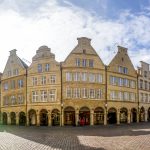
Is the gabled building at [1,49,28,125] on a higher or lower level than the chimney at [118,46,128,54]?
lower

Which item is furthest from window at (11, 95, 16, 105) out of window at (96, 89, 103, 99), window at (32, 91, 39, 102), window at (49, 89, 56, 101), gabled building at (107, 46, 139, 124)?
gabled building at (107, 46, 139, 124)

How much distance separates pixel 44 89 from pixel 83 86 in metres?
6.60

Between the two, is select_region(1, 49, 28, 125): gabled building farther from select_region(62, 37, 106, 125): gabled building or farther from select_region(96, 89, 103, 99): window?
select_region(96, 89, 103, 99): window

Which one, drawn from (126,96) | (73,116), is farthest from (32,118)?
(126,96)

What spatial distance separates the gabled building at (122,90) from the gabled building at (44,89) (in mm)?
9313

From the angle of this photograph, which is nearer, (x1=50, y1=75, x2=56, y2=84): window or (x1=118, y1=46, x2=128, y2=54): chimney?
(x1=50, y1=75, x2=56, y2=84): window

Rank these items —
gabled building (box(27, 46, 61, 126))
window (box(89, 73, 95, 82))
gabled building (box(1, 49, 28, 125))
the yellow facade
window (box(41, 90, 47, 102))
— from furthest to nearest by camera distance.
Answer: gabled building (box(1, 49, 28, 125)), window (box(89, 73, 95, 82)), window (box(41, 90, 47, 102)), gabled building (box(27, 46, 61, 126)), the yellow facade

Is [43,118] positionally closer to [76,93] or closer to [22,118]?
[22,118]

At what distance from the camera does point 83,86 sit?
145ft

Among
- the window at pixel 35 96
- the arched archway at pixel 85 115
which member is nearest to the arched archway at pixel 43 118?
the window at pixel 35 96

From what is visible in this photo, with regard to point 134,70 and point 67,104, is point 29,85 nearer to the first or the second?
point 67,104

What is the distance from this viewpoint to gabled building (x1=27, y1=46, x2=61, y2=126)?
44156mm

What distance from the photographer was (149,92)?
58844mm

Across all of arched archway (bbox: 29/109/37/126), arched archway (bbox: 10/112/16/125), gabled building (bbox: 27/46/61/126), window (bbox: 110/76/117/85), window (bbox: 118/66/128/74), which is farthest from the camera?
arched archway (bbox: 10/112/16/125)
